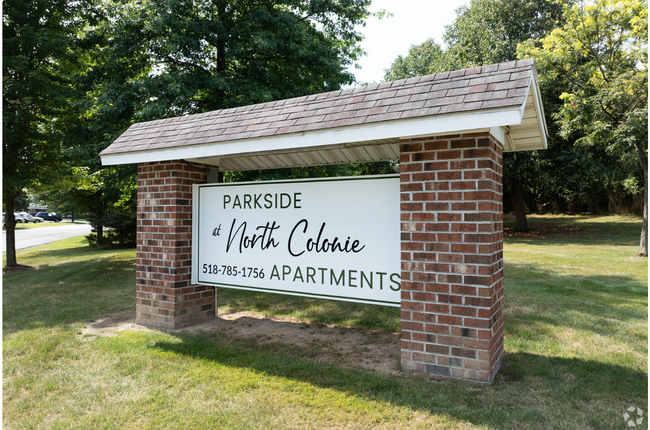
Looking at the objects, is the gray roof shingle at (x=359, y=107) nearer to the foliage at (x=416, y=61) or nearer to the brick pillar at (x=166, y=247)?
the brick pillar at (x=166, y=247)

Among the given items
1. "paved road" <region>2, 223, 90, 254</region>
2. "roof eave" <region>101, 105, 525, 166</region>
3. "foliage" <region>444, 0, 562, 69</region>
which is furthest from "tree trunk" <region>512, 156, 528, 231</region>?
"paved road" <region>2, 223, 90, 254</region>

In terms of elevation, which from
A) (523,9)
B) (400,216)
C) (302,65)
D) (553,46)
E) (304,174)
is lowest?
(400,216)

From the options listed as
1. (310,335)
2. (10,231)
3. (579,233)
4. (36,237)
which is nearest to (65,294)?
(310,335)

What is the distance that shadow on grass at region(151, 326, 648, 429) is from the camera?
10.3 ft

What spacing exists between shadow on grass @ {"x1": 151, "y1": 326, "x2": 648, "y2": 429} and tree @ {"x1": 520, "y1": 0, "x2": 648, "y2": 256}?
997cm

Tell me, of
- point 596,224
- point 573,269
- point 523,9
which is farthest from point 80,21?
point 596,224

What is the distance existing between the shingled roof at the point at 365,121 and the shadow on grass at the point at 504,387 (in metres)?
2.26

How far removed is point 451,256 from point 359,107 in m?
1.73

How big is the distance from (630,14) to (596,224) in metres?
14.0

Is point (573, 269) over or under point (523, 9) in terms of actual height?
under

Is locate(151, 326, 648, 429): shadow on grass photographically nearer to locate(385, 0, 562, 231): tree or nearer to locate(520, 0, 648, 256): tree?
locate(520, 0, 648, 256): tree

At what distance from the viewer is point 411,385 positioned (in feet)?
12.0

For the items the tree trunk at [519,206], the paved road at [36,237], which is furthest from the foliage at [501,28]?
the paved road at [36,237]

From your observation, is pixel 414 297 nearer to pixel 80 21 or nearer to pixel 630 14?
pixel 630 14
